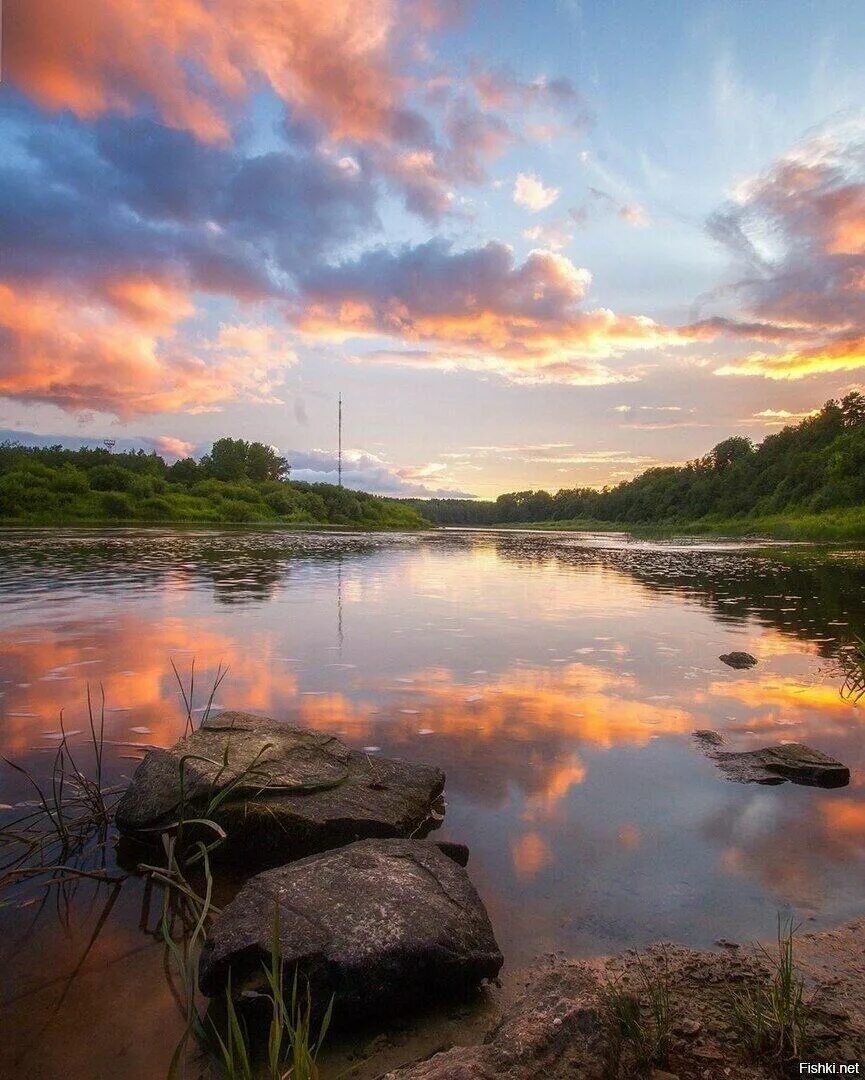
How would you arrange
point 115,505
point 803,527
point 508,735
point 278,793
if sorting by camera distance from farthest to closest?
1. point 115,505
2. point 803,527
3. point 508,735
4. point 278,793

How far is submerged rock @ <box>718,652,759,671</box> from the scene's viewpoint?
989 centimetres

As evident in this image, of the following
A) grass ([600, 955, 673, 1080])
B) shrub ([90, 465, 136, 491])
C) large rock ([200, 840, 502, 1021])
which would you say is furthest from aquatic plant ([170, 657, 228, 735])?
shrub ([90, 465, 136, 491])

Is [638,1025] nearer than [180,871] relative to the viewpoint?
Yes

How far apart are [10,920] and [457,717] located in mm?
4621

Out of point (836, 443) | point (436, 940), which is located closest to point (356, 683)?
point (436, 940)

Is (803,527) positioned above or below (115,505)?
below

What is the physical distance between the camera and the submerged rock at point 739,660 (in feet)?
32.4

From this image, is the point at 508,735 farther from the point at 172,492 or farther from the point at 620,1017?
the point at 172,492

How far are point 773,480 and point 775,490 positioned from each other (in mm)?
9438

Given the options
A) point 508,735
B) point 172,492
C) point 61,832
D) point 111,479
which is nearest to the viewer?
point 61,832

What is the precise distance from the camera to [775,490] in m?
105

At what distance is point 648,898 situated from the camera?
3844 millimetres

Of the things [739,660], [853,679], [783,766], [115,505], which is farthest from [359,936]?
[115,505]

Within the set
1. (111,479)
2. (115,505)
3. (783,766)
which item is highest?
(111,479)
